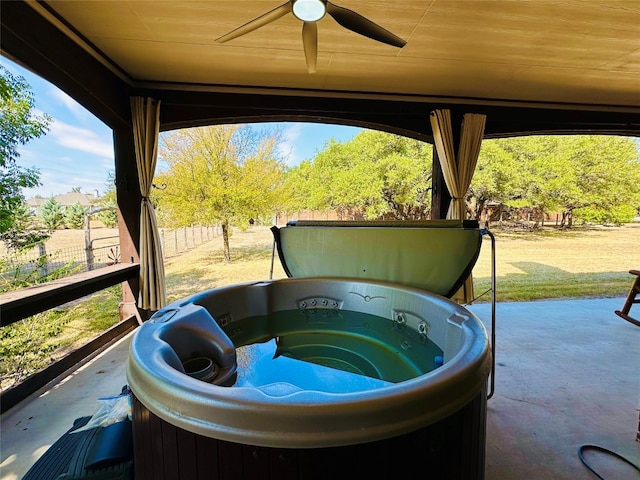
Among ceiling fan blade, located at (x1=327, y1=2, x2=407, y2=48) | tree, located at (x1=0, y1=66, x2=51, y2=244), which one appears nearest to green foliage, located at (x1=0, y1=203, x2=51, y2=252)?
tree, located at (x1=0, y1=66, x2=51, y2=244)

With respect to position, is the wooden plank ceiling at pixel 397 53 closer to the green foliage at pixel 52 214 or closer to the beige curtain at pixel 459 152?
the beige curtain at pixel 459 152

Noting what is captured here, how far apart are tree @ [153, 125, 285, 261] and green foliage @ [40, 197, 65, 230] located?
5.71ft

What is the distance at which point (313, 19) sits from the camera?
154 cm

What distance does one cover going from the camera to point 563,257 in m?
6.04

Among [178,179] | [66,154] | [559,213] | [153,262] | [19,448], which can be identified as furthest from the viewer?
[559,213]

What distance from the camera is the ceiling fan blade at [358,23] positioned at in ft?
4.96

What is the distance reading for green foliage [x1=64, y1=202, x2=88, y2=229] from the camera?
306 cm

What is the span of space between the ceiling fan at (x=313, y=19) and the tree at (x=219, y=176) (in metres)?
3.32

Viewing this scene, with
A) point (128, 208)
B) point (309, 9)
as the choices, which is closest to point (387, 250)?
point (309, 9)

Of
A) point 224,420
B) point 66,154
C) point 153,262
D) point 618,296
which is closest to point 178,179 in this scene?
point 66,154

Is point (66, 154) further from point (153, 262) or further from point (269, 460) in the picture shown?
point (269, 460)

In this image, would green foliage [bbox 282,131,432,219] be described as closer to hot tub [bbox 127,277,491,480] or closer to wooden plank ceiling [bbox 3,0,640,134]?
wooden plank ceiling [bbox 3,0,640,134]

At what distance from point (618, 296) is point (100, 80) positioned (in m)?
→ 6.36

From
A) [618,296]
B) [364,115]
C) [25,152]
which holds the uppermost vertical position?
[364,115]
